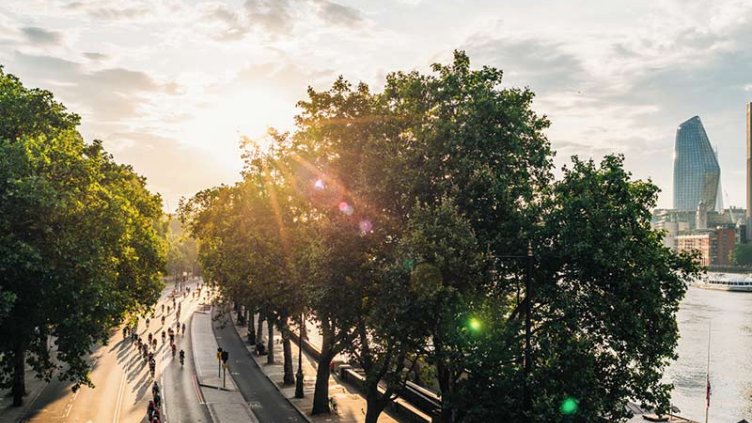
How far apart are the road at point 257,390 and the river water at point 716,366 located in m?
33.2

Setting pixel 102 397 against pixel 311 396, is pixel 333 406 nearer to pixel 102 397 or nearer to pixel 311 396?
pixel 311 396

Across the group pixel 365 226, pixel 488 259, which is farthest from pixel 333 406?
pixel 488 259

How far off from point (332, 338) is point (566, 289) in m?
13.4

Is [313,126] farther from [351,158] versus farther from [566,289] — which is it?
[566,289]

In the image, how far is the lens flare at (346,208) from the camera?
27453mm

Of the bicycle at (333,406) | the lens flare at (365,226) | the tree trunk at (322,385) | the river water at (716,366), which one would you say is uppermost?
the lens flare at (365,226)

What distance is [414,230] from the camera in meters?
22.8

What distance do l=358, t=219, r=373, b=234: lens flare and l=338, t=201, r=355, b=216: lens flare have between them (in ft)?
2.66

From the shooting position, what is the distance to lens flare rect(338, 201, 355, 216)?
27.5m

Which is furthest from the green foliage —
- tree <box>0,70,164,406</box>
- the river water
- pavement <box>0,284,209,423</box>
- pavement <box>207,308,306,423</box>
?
the river water

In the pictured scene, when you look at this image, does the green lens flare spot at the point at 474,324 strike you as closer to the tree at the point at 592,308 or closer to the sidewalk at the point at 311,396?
the tree at the point at 592,308


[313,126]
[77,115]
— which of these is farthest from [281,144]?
[77,115]

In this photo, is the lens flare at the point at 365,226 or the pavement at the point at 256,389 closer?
the lens flare at the point at 365,226

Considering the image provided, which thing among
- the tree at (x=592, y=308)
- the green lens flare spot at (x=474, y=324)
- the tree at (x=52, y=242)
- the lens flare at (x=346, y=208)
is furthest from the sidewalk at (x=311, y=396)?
the green lens flare spot at (x=474, y=324)
